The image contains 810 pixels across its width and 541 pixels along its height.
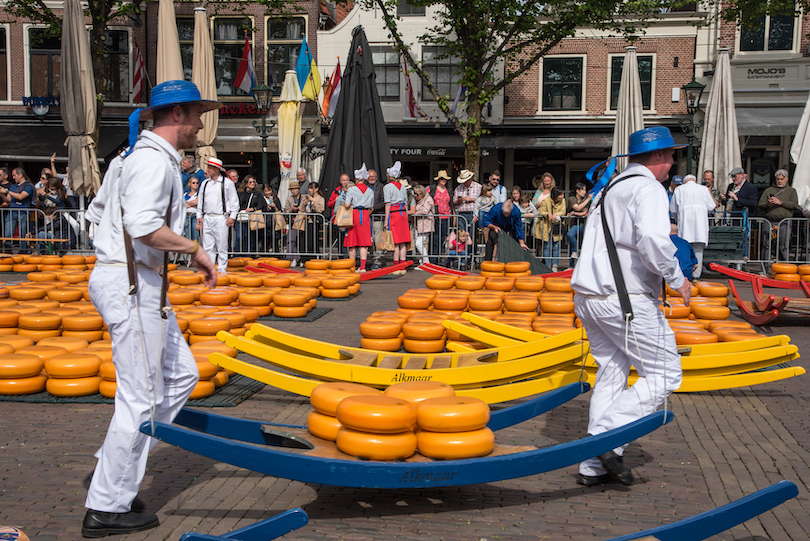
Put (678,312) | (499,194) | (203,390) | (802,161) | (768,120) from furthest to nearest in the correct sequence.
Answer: (768,120) < (499,194) < (802,161) < (678,312) < (203,390)

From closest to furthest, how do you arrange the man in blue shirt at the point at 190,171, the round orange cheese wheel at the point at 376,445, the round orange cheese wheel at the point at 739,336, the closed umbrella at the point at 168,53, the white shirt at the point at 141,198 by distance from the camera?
1. the white shirt at the point at 141,198
2. the round orange cheese wheel at the point at 376,445
3. the round orange cheese wheel at the point at 739,336
4. the man in blue shirt at the point at 190,171
5. the closed umbrella at the point at 168,53

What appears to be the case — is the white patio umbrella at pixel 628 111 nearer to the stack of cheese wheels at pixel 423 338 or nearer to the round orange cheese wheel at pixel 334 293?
the round orange cheese wheel at pixel 334 293

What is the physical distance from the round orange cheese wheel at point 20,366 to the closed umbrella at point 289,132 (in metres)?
11.5

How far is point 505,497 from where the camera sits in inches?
154

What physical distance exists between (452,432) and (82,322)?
4.98 m

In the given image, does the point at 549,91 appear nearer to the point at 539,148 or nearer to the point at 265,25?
the point at 539,148

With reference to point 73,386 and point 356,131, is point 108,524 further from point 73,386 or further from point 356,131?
point 356,131

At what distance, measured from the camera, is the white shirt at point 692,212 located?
39.5 ft

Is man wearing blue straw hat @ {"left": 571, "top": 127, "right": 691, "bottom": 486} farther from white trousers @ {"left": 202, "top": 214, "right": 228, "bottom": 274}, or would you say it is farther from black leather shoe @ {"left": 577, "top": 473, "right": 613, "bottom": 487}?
white trousers @ {"left": 202, "top": 214, "right": 228, "bottom": 274}

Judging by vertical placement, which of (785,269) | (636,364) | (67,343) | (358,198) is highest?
(358,198)

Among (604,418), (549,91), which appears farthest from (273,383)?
(549,91)

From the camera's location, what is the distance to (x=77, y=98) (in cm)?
1577

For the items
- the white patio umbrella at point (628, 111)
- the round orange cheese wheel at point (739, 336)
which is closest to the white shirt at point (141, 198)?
the round orange cheese wheel at point (739, 336)

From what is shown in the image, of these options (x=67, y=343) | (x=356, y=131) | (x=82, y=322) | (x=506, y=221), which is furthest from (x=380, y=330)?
(x=356, y=131)
